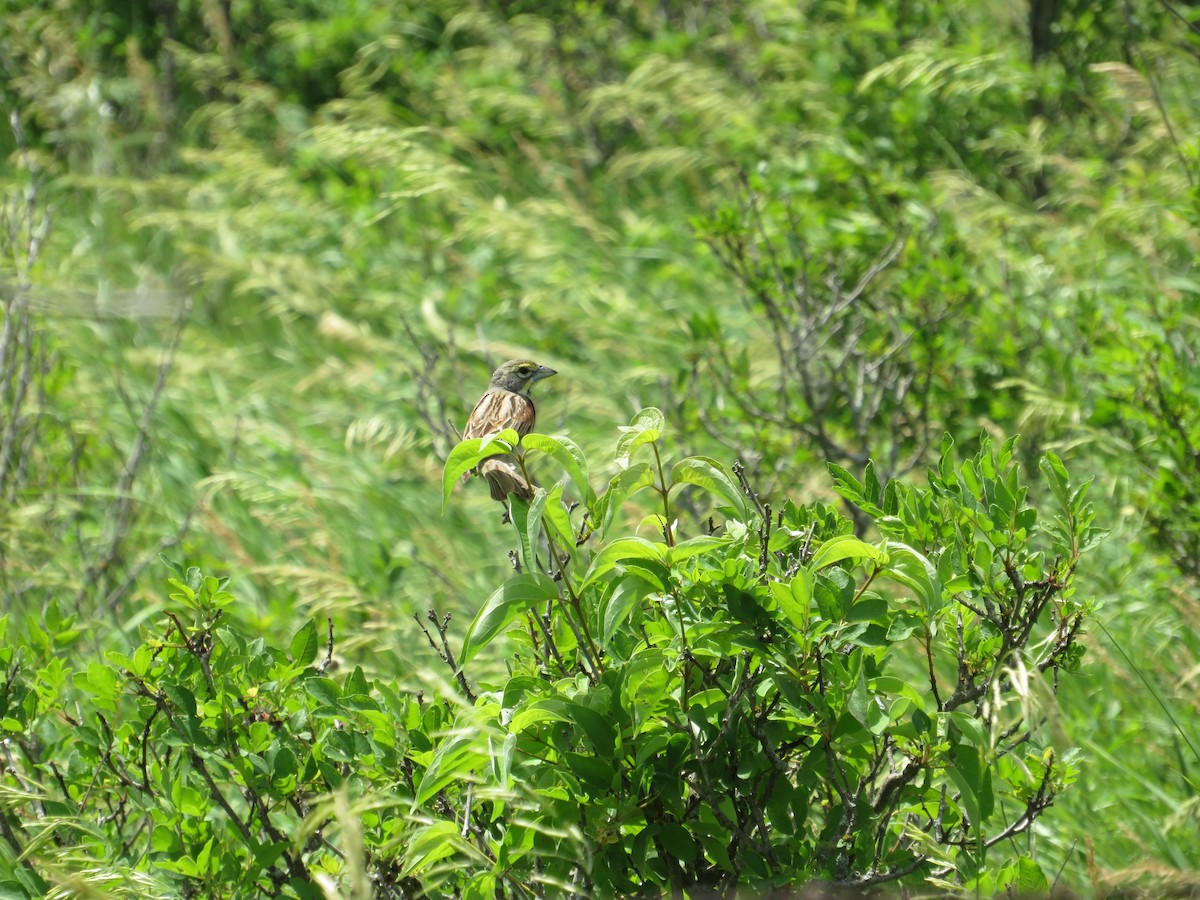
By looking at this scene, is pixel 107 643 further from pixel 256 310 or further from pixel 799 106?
pixel 799 106

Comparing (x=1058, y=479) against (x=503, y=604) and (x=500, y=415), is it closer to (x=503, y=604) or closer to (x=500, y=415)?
(x=503, y=604)

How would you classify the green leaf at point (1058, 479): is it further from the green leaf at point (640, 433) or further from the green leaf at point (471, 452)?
the green leaf at point (471, 452)

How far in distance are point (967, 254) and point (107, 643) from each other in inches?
130

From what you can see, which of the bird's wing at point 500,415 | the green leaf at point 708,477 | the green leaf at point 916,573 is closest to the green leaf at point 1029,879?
Result: the green leaf at point 916,573

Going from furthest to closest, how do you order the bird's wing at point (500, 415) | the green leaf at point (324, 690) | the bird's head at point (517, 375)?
the bird's head at point (517, 375) < the bird's wing at point (500, 415) < the green leaf at point (324, 690)

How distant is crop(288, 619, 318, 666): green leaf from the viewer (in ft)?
6.54

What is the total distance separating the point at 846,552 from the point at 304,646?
3.25 feet

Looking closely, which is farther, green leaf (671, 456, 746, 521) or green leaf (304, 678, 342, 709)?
green leaf (304, 678, 342, 709)

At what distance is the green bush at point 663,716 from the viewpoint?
1.57 metres

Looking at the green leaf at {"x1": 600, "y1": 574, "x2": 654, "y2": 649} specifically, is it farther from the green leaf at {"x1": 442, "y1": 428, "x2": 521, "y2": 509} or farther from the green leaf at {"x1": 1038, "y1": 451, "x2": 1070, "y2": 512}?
the green leaf at {"x1": 1038, "y1": 451, "x2": 1070, "y2": 512}

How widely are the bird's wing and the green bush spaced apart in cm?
60

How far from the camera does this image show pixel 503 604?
1528mm

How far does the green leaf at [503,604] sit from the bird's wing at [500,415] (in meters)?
0.97

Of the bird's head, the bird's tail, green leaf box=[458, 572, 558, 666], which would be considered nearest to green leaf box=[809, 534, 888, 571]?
green leaf box=[458, 572, 558, 666]
